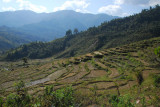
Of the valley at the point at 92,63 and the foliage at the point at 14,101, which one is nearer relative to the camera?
the foliage at the point at 14,101

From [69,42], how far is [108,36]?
185 feet

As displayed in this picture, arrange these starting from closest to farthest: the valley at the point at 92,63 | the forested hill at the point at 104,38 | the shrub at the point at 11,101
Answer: the shrub at the point at 11,101, the valley at the point at 92,63, the forested hill at the point at 104,38

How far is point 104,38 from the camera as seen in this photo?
126188mm

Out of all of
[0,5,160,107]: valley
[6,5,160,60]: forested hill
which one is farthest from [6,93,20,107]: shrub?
[6,5,160,60]: forested hill

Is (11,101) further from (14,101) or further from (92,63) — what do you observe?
(92,63)

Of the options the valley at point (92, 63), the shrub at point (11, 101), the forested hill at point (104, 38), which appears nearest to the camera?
the shrub at point (11, 101)

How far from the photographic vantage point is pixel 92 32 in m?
151

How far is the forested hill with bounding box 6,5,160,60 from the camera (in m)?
107

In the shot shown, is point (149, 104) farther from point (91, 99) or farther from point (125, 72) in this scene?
point (125, 72)

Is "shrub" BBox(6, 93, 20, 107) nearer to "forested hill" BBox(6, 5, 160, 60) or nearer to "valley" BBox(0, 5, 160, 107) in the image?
"valley" BBox(0, 5, 160, 107)

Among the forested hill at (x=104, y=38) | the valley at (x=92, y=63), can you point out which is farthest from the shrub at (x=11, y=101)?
the forested hill at (x=104, y=38)

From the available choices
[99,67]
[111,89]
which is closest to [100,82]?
[111,89]

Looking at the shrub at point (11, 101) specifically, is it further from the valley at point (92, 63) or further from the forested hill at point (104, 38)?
the forested hill at point (104, 38)

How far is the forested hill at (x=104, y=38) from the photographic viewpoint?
352 ft
